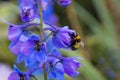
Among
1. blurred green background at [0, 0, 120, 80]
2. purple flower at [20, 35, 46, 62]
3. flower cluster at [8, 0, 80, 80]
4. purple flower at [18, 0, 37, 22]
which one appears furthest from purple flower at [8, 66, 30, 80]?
blurred green background at [0, 0, 120, 80]

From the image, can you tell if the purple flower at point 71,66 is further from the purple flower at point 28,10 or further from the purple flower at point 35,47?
the purple flower at point 28,10

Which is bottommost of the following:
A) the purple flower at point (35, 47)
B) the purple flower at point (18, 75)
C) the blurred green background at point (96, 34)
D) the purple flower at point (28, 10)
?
the blurred green background at point (96, 34)

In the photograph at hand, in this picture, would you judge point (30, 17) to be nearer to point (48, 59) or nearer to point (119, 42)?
point (48, 59)

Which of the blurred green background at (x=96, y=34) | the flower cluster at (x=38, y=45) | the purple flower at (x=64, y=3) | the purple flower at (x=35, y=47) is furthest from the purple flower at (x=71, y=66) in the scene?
the blurred green background at (x=96, y=34)

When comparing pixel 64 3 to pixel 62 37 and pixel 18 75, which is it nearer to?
pixel 62 37

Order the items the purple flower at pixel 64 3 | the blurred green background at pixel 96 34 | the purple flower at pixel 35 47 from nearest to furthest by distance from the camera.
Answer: the purple flower at pixel 35 47 < the purple flower at pixel 64 3 < the blurred green background at pixel 96 34

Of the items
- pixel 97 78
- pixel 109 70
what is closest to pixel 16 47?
pixel 97 78

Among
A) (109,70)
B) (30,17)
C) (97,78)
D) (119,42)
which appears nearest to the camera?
(30,17)
